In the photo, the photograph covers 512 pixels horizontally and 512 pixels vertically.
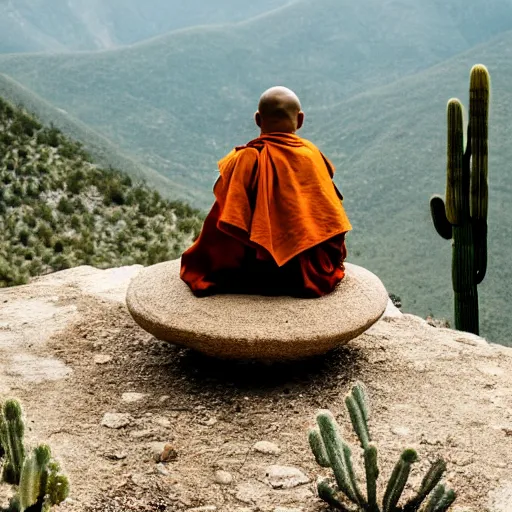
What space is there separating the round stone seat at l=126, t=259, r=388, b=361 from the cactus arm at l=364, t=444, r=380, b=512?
2.74 feet

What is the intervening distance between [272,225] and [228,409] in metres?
0.78

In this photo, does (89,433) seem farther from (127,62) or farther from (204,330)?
(127,62)

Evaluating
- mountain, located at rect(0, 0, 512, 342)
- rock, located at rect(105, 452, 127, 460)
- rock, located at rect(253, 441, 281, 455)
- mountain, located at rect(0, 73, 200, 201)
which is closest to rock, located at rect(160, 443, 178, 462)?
rock, located at rect(105, 452, 127, 460)

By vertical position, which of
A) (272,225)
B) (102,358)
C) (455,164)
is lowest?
(102,358)

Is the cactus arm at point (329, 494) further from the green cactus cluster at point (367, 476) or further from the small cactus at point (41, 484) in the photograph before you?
the small cactus at point (41, 484)

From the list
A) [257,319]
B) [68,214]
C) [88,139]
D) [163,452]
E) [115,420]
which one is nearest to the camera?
[163,452]

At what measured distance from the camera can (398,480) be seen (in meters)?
2.21

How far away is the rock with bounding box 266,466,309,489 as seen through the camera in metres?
2.51

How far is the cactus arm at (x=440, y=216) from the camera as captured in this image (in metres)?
4.86

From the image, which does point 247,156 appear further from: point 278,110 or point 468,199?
point 468,199

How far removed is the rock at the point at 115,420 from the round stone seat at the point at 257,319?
0.39 m

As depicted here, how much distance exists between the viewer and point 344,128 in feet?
43.6

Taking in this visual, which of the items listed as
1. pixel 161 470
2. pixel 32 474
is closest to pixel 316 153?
pixel 161 470

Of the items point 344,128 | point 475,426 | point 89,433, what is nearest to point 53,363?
point 89,433
